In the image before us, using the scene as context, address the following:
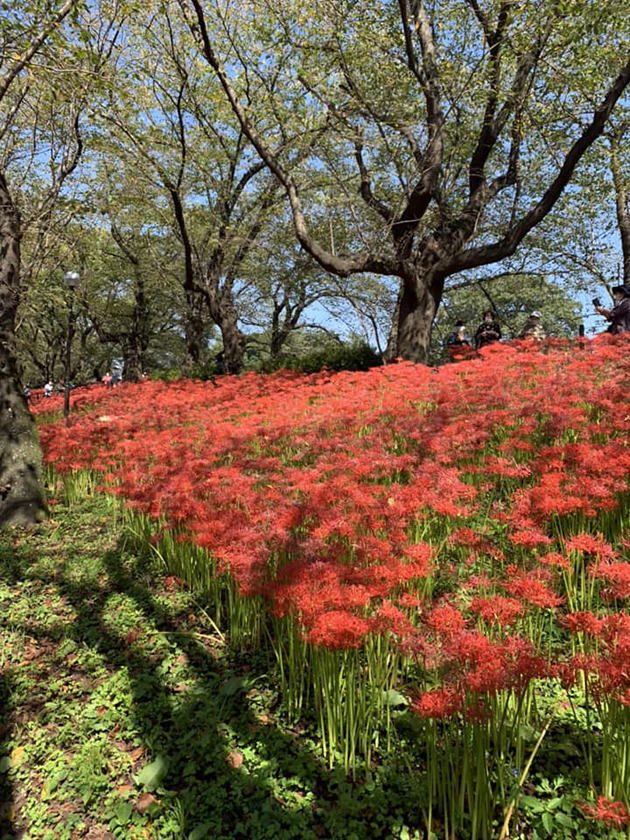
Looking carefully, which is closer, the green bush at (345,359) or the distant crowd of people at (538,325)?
the distant crowd of people at (538,325)

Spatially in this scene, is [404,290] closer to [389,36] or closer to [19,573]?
[389,36]

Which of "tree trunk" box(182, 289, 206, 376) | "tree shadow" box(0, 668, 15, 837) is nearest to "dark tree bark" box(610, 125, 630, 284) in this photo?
"tree trunk" box(182, 289, 206, 376)

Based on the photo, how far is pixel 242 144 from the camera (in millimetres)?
15273

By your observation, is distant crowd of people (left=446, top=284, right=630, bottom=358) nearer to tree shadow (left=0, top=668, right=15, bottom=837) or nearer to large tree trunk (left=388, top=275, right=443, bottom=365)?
large tree trunk (left=388, top=275, right=443, bottom=365)

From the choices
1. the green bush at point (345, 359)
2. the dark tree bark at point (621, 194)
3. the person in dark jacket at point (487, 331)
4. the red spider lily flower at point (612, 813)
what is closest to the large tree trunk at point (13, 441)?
the red spider lily flower at point (612, 813)

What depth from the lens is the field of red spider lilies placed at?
192 cm

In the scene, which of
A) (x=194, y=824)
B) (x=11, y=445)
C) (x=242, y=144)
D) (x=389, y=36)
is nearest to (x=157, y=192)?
(x=242, y=144)

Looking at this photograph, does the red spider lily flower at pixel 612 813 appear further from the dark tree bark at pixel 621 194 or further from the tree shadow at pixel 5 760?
the dark tree bark at pixel 621 194

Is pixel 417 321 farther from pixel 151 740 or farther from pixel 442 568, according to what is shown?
pixel 151 740

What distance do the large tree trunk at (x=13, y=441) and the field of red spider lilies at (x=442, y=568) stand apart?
0.53 meters

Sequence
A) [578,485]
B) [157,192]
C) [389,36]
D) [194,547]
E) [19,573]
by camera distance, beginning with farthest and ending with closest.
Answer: [157,192], [389,36], [19,573], [194,547], [578,485]

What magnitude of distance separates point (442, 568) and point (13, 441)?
5.21 meters

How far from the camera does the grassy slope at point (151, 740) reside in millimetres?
2109

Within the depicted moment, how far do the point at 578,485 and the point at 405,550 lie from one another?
1.25 metres
